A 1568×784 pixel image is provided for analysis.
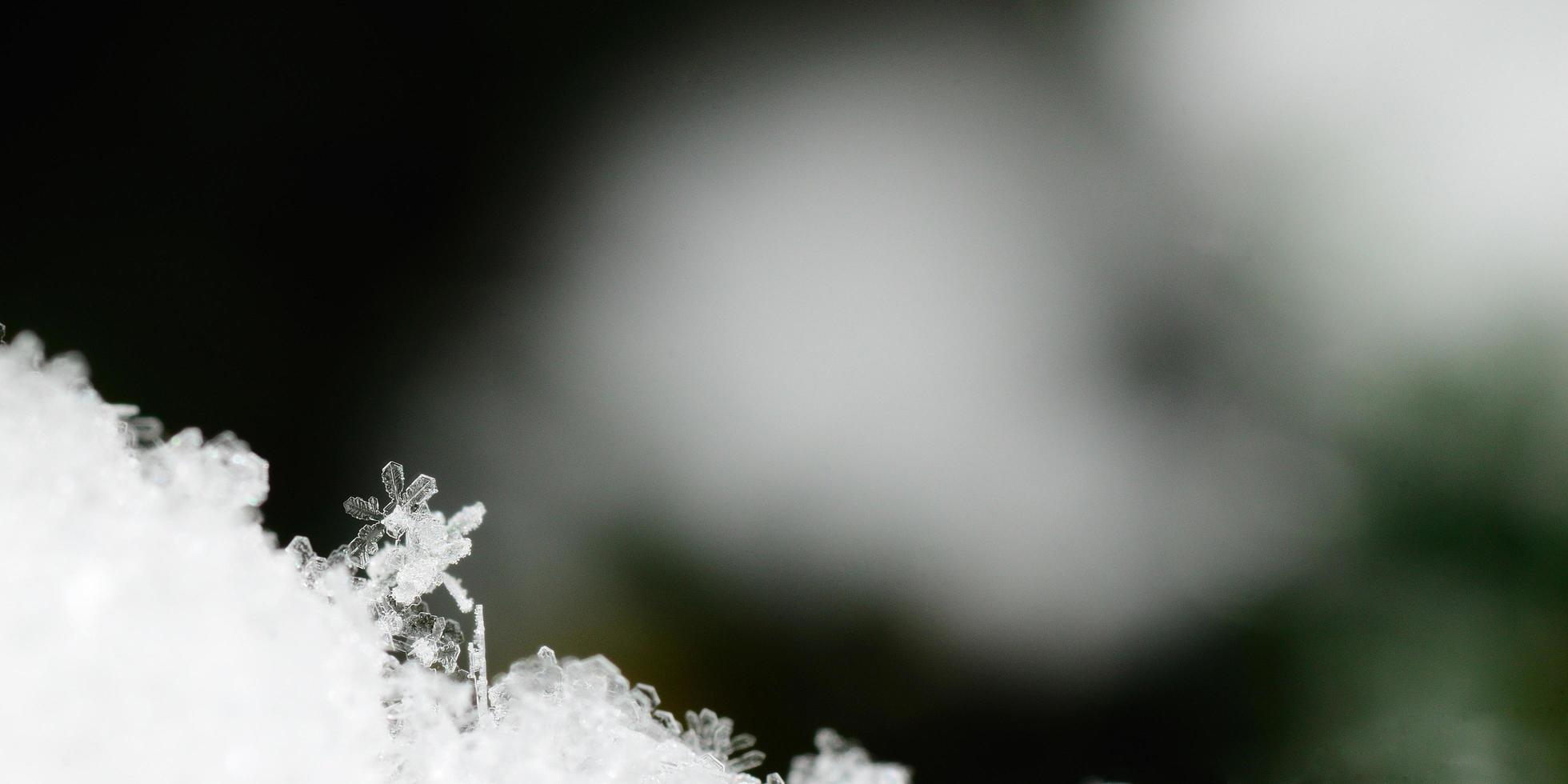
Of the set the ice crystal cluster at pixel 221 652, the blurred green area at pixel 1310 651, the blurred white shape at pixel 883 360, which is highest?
the blurred white shape at pixel 883 360

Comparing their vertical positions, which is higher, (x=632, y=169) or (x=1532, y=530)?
(x=632, y=169)

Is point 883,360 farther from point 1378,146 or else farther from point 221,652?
point 221,652

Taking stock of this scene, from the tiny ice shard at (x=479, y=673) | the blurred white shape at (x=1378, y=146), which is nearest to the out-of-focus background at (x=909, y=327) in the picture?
the blurred white shape at (x=1378, y=146)

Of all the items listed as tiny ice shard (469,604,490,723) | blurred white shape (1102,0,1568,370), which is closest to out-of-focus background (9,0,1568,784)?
blurred white shape (1102,0,1568,370)

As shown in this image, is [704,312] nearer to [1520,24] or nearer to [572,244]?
[572,244]

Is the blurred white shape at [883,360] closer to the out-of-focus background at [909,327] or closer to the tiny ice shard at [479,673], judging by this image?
the out-of-focus background at [909,327]

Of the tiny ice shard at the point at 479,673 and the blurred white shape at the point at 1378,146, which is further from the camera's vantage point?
the blurred white shape at the point at 1378,146

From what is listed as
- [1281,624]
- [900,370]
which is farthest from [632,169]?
[1281,624]

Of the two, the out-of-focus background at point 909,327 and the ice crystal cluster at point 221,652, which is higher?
the out-of-focus background at point 909,327
